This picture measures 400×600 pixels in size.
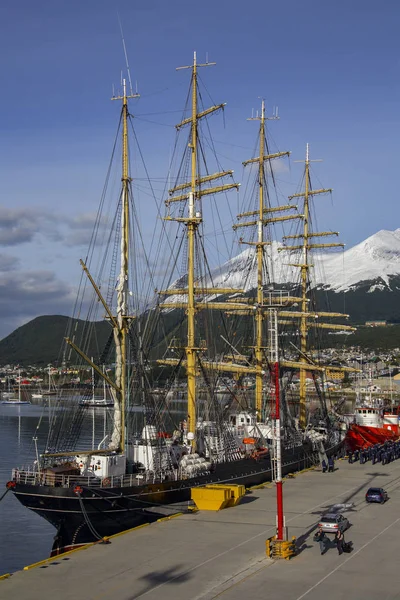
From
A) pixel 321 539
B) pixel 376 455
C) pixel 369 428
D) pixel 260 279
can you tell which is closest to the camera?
pixel 321 539

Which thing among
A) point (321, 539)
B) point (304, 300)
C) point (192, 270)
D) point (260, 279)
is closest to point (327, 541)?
point (321, 539)

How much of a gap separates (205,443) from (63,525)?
16.3 metres

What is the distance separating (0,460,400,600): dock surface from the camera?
2917 centimetres

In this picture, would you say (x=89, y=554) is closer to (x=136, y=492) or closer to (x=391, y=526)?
(x=136, y=492)

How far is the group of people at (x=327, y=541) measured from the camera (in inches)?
1357

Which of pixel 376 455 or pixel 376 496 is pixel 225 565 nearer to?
pixel 376 496

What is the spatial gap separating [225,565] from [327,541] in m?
5.36

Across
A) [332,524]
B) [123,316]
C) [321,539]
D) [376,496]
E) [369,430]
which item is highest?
[123,316]

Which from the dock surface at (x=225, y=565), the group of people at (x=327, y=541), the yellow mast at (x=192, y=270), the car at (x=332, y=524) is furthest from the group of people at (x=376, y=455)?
the group of people at (x=327, y=541)

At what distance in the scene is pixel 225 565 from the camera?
3278 centimetres

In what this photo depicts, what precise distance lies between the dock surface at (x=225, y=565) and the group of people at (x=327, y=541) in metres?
0.31

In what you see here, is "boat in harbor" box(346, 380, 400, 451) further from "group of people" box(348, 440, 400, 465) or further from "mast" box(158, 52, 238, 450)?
"mast" box(158, 52, 238, 450)

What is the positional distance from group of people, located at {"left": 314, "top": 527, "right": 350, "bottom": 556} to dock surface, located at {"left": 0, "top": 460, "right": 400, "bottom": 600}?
0.31m

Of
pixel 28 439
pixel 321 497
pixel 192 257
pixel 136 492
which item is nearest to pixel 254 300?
pixel 192 257
